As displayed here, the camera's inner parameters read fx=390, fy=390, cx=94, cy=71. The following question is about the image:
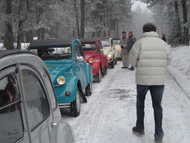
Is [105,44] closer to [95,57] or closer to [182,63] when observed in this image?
[182,63]

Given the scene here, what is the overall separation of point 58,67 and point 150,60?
133 inches

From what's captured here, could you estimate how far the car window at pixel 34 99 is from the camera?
302 centimetres

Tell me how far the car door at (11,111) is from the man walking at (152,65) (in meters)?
Result: 3.91

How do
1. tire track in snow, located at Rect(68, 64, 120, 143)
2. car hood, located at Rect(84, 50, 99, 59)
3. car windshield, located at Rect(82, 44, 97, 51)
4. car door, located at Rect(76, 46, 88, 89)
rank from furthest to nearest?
car windshield, located at Rect(82, 44, 97, 51), car hood, located at Rect(84, 50, 99, 59), car door, located at Rect(76, 46, 88, 89), tire track in snow, located at Rect(68, 64, 120, 143)

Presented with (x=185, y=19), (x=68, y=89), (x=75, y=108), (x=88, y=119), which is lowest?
(x=88, y=119)

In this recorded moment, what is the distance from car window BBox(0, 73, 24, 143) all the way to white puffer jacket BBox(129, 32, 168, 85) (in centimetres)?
393

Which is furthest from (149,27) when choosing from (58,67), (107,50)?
(107,50)

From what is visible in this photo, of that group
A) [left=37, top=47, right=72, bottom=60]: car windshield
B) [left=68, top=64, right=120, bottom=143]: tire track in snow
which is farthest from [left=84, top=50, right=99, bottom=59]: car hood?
[left=37, top=47, right=72, bottom=60]: car windshield

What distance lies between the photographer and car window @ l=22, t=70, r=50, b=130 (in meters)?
3.02

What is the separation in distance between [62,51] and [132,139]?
433cm

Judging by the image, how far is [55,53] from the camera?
10.6 m

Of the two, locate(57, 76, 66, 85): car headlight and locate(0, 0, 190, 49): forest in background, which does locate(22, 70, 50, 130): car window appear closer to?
locate(57, 76, 66, 85): car headlight

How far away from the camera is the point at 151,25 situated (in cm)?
669

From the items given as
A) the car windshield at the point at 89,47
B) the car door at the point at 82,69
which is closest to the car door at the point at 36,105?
the car door at the point at 82,69
